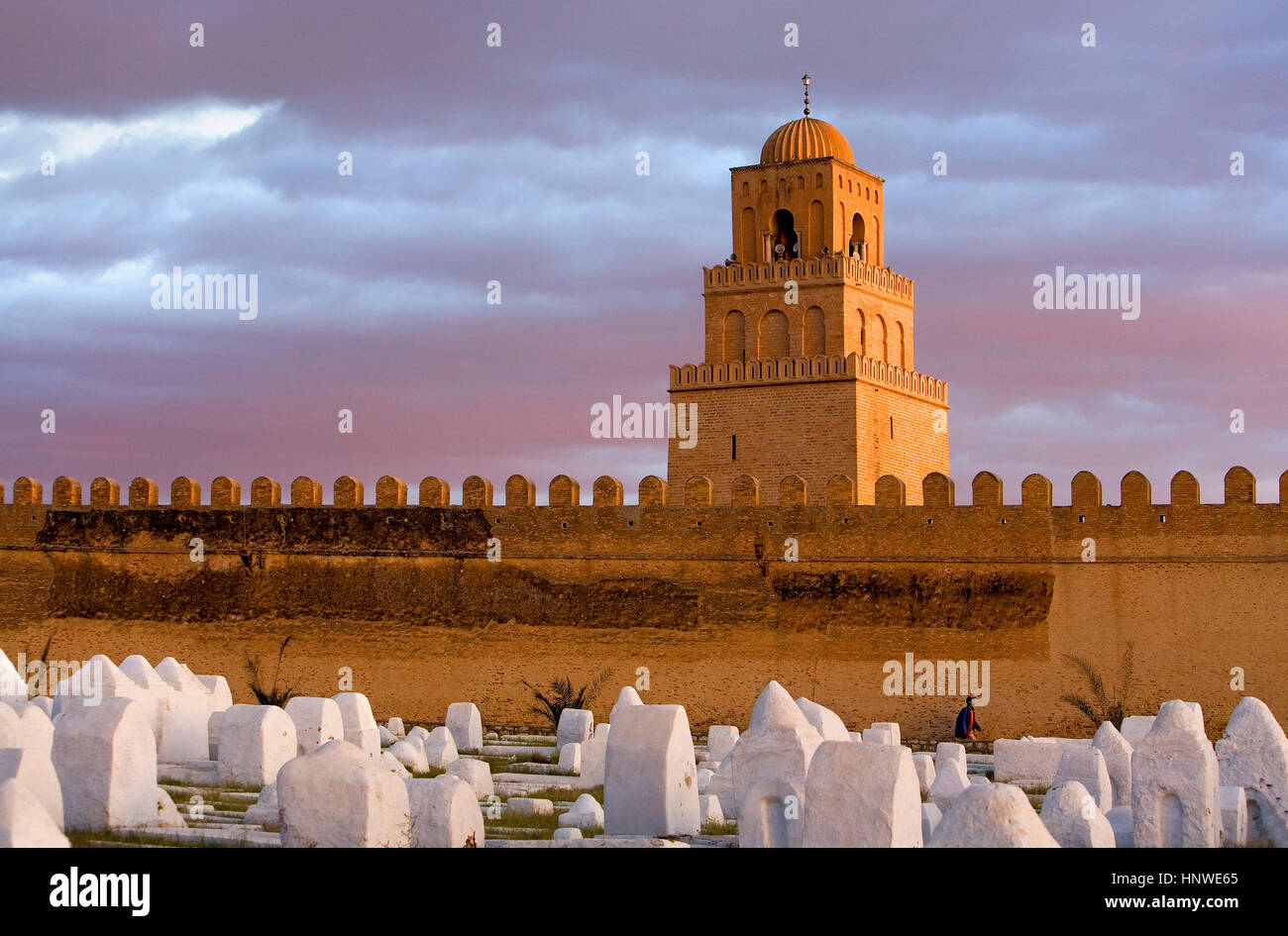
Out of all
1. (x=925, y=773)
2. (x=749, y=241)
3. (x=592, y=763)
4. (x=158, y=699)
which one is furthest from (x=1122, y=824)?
(x=749, y=241)

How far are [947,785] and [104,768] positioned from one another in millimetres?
5259

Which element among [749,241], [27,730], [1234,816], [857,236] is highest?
[857,236]

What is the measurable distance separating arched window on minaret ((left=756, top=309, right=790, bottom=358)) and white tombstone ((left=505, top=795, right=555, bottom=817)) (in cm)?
1595

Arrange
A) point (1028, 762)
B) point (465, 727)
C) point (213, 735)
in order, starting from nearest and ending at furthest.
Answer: point (1028, 762)
point (213, 735)
point (465, 727)

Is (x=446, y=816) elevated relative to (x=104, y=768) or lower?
lower

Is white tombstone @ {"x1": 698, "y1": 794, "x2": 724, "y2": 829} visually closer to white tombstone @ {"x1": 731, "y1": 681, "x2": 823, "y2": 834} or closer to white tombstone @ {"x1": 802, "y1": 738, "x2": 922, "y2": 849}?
white tombstone @ {"x1": 731, "y1": 681, "x2": 823, "y2": 834}

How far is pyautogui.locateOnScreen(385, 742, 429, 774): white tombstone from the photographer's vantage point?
14.4 metres

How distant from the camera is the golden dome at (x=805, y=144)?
2758cm

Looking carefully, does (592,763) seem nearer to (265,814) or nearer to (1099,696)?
(265,814)

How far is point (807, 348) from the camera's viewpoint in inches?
1072

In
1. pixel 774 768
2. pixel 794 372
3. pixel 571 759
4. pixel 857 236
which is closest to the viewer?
pixel 774 768

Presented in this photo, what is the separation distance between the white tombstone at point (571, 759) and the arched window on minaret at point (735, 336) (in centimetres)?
1298

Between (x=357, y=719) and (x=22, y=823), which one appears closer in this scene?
(x=22, y=823)

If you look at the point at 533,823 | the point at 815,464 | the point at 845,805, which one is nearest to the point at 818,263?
the point at 815,464
